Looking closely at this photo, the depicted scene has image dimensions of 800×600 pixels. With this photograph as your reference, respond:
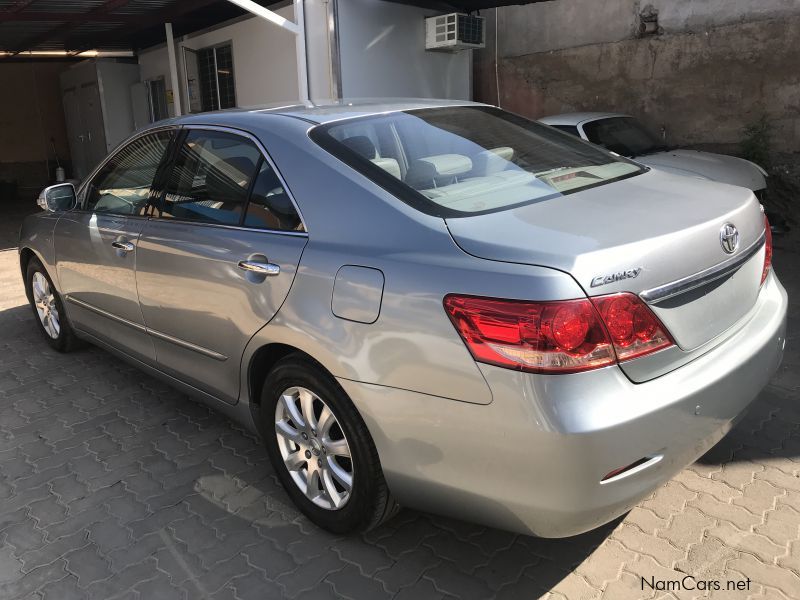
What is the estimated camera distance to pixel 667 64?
29.3ft

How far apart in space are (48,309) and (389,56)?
589cm

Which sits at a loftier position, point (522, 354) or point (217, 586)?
→ point (522, 354)

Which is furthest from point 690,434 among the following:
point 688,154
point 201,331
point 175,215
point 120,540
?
point 688,154

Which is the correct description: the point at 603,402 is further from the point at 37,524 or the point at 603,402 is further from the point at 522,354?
the point at 37,524

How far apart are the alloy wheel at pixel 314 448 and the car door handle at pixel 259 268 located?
1.47ft

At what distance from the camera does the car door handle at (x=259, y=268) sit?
253 centimetres

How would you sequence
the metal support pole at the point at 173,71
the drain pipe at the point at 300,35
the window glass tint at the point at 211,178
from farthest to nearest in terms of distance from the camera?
1. the metal support pole at the point at 173,71
2. the drain pipe at the point at 300,35
3. the window glass tint at the point at 211,178

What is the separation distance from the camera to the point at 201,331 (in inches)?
116

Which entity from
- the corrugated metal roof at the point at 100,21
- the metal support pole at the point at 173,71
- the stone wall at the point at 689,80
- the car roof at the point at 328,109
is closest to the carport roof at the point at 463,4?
the stone wall at the point at 689,80

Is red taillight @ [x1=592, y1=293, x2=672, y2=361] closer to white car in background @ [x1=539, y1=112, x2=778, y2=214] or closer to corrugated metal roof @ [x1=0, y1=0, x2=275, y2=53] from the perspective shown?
white car in background @ [x1=539, y1=112, x2=778, y2=214]

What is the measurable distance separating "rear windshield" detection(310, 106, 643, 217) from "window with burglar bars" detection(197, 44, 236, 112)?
823 cm

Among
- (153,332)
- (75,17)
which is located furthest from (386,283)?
(75,17)

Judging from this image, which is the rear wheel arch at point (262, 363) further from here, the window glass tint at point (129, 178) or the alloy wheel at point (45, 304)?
the alloy wheel at point (45, 304)

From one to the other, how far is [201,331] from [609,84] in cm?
831
